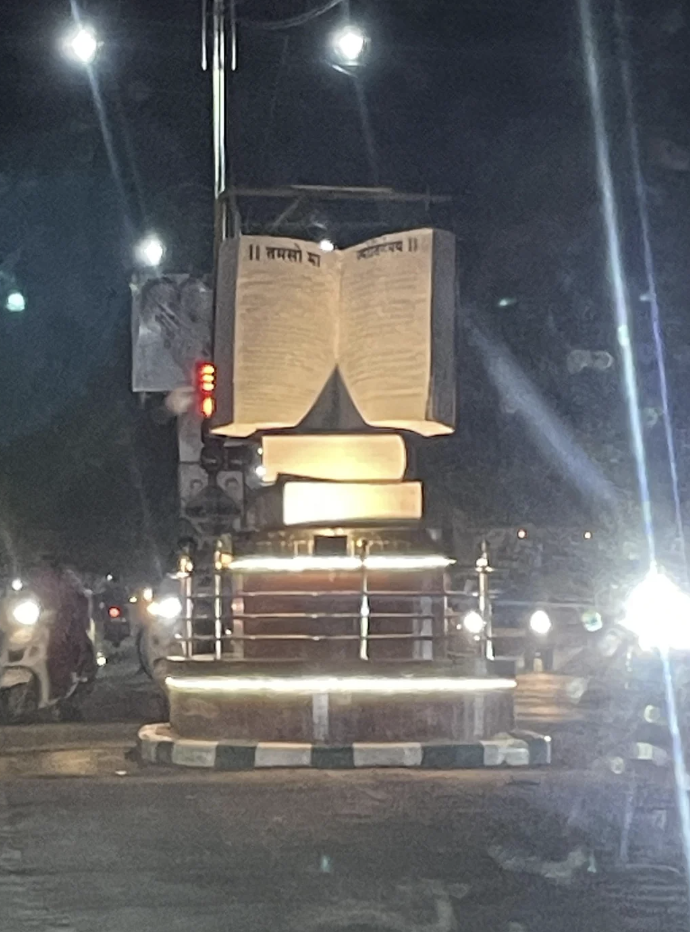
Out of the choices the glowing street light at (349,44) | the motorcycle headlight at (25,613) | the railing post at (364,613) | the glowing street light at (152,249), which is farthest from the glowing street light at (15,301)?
the railing post at (364,613)

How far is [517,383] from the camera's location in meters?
35.7

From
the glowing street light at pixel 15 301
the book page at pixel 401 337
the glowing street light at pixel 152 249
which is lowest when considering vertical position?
the book page at pixel 401 337

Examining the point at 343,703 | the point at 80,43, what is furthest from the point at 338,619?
the point at 80,43

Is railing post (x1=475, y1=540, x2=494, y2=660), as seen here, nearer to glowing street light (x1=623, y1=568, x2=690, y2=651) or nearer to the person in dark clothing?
glowing street light (x1=623, y1=568, x2=690, y2=651)

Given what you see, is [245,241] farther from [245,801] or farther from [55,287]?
[55,287]

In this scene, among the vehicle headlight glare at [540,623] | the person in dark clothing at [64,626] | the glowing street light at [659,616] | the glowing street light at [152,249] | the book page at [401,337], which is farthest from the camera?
the glowing street light at [152,249]

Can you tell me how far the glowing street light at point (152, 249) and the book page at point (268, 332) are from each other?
18175 mm

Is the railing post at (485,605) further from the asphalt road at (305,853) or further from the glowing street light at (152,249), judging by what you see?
the glowing street light at (152,249)

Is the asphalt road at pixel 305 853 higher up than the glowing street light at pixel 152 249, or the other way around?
the glowing street light at pixel 152 249

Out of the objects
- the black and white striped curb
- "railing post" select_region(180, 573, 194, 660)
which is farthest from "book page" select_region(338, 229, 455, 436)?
the black and white striped curb

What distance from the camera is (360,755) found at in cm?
1380

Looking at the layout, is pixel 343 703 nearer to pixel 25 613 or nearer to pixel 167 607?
pixel 25 613

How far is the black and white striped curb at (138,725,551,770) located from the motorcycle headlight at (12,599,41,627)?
4.94 metres

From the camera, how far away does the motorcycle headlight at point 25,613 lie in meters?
18.5
